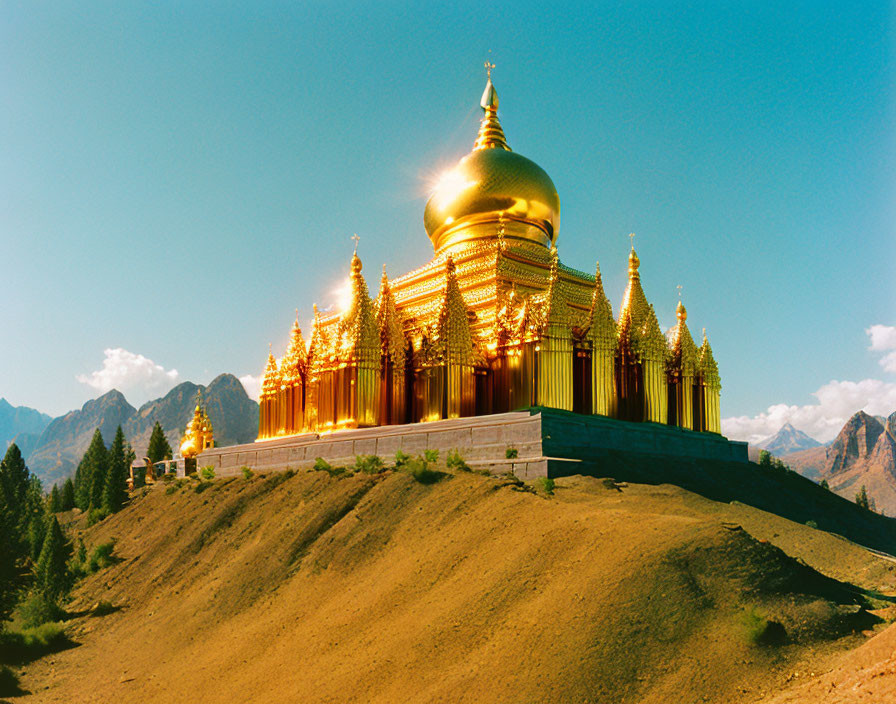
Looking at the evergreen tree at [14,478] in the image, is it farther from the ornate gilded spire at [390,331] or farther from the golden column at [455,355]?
the golden column at [455,355]

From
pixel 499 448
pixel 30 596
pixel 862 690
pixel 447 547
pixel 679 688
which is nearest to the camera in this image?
pixel 862 690

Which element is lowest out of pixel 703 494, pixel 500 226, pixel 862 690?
pixel 862 690

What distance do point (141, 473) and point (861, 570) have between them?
115 ft

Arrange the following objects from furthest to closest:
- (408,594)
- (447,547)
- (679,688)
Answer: (447,547) < (408,594) < (679,688)

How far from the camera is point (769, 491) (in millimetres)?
20203

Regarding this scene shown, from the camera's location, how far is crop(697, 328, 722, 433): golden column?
24.7m

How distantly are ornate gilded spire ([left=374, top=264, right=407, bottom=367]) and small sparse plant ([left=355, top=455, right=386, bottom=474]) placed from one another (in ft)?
13.5

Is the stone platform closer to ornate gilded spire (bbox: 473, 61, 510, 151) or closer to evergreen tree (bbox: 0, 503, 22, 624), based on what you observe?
evergreen tree (bbox: 0, 503, 22, 624)

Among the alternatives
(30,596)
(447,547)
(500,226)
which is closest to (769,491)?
(447,547)

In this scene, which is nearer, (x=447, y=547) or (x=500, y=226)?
(x=447, y=547)

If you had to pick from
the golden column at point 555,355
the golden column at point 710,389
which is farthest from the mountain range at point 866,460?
the golden column at point 555,355

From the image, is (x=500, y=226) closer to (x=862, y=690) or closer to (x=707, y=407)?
(x=707, y=407)

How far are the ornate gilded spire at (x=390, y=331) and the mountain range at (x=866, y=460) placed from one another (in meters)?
88.0

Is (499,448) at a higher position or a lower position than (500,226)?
lower
